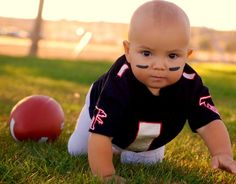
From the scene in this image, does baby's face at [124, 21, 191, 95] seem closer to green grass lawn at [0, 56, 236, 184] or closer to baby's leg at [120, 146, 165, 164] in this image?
green grass lawn at [0, 56, 236, 184]

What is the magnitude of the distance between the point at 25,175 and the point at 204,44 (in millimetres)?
45133

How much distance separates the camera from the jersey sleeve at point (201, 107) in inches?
127

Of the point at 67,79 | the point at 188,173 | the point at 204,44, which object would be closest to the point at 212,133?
the point at 188,173

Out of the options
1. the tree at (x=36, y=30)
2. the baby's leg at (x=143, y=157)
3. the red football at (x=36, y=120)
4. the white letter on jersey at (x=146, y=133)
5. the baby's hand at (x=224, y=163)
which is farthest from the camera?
the tree at (x=36, y=30)

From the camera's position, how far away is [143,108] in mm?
3117

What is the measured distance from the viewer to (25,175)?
9.83 ft

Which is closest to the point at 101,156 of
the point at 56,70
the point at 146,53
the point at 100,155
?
the point at 100,155

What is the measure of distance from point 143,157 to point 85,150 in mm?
436

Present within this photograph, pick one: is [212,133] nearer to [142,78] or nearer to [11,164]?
[142,78]

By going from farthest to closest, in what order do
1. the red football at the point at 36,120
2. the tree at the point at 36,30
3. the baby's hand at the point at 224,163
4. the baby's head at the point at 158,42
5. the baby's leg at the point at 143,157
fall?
1. the tree at the point at 36,30
2. the red football at the point at 36,120
3. the baby's leg at the point at 143,157
4. the baby's hand at the point at 224,163
5. the baby's head at the point at 158,42

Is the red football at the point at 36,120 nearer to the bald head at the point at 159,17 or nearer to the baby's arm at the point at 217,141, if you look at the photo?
the baby's arm at the point at 217,141

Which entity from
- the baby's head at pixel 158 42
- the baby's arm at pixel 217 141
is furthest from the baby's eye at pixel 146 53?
the baby's arm at pixel 217 141

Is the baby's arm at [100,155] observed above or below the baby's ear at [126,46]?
below

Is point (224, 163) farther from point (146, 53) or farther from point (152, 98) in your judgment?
point (146, 53)
